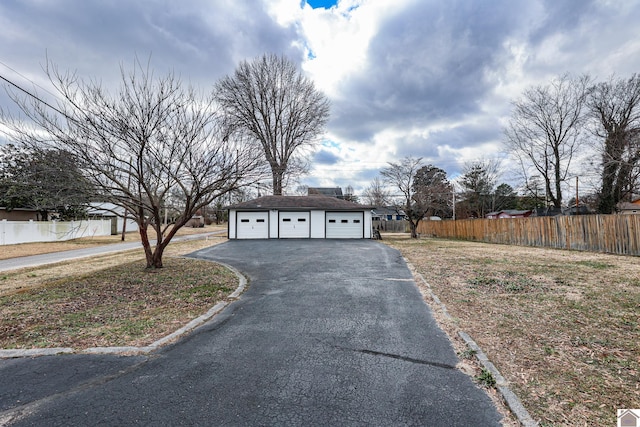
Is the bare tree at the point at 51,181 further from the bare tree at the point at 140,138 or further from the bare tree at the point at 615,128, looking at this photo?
the bare tree at the point at 615,128

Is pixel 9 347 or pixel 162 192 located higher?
pixel 162 192

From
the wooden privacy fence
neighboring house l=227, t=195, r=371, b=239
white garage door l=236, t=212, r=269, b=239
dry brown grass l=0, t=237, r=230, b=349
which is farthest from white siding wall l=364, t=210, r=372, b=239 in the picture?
dry brown grass l=0, t=237, r=230, b=349

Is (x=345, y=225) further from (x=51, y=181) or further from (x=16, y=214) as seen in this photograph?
(x=16, y=214)

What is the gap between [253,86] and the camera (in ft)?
89.7

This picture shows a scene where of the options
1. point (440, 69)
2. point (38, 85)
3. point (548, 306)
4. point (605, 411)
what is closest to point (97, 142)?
point (38, 85)

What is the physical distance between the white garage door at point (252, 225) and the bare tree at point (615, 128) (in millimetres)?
20505

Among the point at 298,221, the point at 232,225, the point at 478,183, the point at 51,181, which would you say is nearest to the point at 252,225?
the point at 232,225

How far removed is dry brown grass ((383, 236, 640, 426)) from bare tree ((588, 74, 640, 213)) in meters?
13.9

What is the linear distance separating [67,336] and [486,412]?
472cm

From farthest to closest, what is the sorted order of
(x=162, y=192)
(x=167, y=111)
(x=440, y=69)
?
(x=440, y=69), (x=162, y=192), (x=167, y=111)

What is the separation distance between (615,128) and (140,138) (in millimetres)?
26181

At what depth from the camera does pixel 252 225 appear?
20484 mm

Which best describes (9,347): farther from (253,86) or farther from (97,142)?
(253,86)

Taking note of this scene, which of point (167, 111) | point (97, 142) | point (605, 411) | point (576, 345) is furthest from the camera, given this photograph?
point (167, 111)
